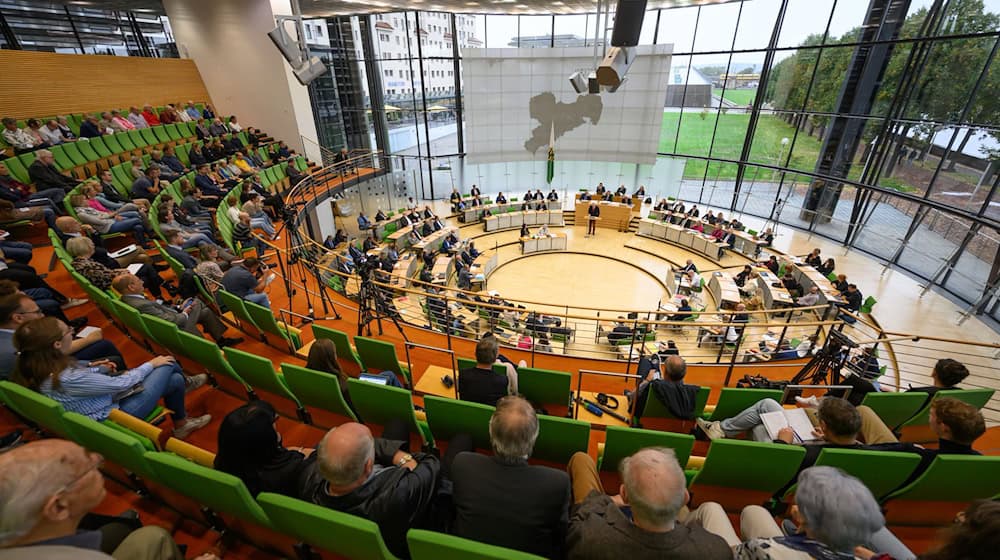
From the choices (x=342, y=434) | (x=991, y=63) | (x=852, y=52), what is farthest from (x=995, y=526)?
(x=852, y=52)

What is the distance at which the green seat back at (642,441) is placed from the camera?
270cm

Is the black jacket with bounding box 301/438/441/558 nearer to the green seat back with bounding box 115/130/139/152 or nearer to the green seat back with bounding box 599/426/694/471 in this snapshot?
the green seat back with bounding box 599/426/694/471

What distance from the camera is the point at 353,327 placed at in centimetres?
595

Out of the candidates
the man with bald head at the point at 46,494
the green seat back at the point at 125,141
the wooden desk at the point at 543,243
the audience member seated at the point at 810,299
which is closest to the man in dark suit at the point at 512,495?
the man with bald head at the point at 46,494

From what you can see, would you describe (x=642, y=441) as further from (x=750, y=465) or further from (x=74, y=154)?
(x=74, y=154)

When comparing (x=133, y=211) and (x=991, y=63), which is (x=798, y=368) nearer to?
(x=991, y=63)

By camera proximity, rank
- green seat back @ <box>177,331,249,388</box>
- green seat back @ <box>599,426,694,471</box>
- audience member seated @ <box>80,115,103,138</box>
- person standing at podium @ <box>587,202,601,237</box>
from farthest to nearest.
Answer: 1. person standing at podium @ <box>587,202,601,237</box>
2. audience member seated @ <box>80,115,103,138</box>
3. green seat back @ <box>177,331,249,388</box>
4. green seat back @ <box>599,426,694,471</box>

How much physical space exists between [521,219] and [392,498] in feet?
52.3

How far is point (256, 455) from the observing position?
225 centimetres

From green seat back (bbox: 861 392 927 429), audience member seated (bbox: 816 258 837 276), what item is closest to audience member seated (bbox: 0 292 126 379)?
green seat back (bbox: 861 392 927 429)

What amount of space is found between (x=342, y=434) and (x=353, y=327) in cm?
423

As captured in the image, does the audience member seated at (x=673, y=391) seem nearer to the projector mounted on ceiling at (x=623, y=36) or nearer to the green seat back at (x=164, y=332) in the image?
the green seat back at (x=164, y=332)

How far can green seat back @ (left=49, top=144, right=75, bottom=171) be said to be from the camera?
7980 millimetres

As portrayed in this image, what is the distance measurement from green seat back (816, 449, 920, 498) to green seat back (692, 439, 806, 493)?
0.19 metres
